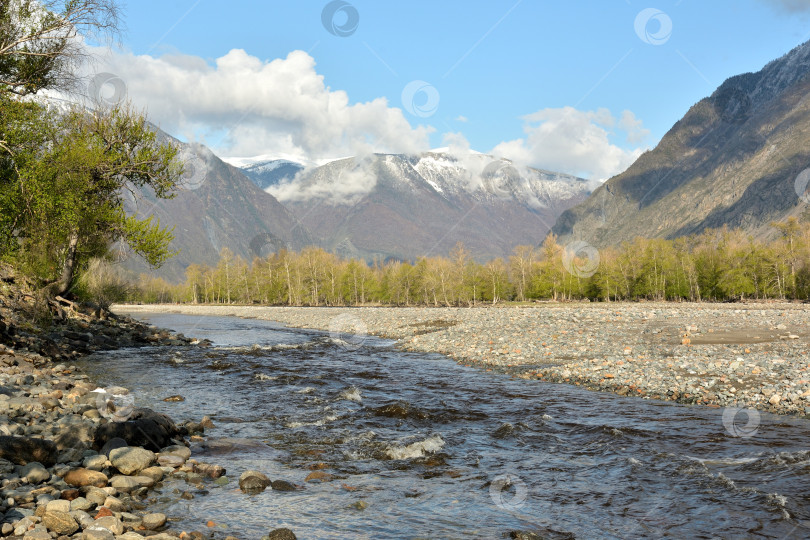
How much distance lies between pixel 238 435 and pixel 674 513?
34.2 feet

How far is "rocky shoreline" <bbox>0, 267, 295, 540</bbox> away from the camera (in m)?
7.17

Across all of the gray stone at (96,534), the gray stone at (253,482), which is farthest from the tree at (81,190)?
the gray stone at (96,534)

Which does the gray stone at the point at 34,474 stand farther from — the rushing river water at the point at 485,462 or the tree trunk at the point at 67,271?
the tree trunk at the point at 67,271

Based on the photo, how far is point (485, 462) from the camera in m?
11.4

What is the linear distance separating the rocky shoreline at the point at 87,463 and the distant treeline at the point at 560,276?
343 ft

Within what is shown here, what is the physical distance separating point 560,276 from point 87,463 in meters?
123

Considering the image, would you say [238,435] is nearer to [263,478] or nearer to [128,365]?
[263,478]

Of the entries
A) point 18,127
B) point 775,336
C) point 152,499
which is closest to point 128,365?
point 18,127

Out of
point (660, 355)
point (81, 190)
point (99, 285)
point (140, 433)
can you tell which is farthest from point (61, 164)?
point (660, 355)

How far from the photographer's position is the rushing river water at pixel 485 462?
8266 mm

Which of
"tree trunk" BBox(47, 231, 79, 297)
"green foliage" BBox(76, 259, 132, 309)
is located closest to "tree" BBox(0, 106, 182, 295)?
"tree trunk" BBox(47, 231, 79, 297)

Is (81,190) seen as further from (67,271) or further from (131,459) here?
(131,459)

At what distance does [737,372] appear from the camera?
64.0 feet

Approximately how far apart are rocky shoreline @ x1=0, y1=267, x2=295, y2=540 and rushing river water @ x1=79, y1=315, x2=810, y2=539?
519mm
